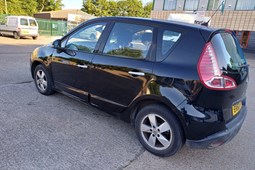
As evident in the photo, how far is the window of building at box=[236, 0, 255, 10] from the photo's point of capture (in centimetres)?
1705

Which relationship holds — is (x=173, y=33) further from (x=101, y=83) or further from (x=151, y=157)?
(x=151, y=157)

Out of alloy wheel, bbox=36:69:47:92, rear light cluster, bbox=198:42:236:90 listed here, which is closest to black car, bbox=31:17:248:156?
rear light cluster, bbox=198:42:236:90

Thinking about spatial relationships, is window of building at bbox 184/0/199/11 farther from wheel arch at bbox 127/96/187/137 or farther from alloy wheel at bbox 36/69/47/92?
wheel arch at bbox 127/96/187/137

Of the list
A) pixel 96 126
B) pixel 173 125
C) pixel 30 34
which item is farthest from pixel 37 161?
pixel 30 34

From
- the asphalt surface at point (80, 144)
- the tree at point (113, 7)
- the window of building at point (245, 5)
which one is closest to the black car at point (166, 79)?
the asphalt surface at point (80, 144)

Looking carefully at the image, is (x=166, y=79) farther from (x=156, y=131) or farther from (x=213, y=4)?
(x=213, y=4)

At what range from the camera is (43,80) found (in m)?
4.20

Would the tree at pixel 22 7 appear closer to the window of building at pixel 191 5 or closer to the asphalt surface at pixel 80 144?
the window of building at pixel 191 5

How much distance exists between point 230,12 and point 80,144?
19.7 m

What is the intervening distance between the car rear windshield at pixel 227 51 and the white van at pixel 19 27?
1639 centimetres

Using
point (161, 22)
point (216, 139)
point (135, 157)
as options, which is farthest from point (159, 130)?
point (161, 22)

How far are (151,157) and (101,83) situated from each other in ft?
4.06

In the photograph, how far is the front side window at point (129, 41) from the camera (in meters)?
2.67

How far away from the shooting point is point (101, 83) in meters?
3.06
